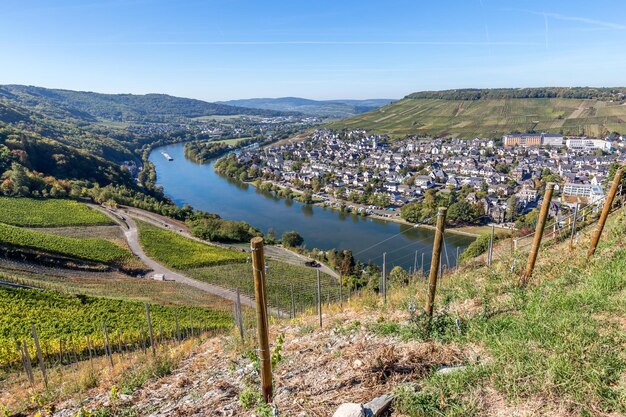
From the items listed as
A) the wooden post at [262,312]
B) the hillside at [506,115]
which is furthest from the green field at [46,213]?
the hillside at [506,115]

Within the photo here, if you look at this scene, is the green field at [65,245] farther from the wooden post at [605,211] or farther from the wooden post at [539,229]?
the wooden post at [605,211]

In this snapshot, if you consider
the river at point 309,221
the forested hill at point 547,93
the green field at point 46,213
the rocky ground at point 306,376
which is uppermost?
the forested hill at point 547,93

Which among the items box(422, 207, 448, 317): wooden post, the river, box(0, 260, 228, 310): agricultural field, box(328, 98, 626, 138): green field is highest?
box(328, 98, 626, 138): green field

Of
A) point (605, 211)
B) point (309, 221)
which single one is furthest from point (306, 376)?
point (309, 221)

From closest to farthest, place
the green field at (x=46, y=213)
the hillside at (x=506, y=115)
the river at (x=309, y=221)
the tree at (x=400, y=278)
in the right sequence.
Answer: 1. the tree at (x=400, y=278)
2. the green field at (x=46, y=213)
3. the river at (x=309, y=221)
4. the hillside at (x=506, y=115)

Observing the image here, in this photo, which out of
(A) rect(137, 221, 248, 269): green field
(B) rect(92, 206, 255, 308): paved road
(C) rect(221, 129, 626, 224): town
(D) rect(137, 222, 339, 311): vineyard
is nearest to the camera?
(B) rect(92, 206, 255, 308): paved road

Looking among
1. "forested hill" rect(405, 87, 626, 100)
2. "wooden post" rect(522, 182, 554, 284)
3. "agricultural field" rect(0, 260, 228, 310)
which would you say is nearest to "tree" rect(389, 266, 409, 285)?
"wooden post" rect(522, 182, 554, 284)

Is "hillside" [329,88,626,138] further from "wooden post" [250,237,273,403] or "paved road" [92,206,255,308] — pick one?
"wooden post" [250,237,273,403]
